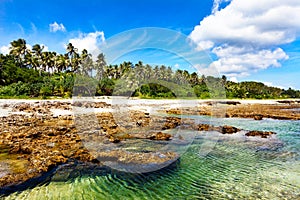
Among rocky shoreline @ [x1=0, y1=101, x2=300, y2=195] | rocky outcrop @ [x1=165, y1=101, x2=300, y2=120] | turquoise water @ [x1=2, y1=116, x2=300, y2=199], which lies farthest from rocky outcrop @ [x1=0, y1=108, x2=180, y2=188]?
rocky outcrop @ [x1=165, y1=101, x2=300, y2=120]

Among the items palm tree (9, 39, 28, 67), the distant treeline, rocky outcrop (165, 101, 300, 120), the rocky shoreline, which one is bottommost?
the rocky shoreline

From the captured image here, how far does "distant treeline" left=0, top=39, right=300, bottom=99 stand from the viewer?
44228mm

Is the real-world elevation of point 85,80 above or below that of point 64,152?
above

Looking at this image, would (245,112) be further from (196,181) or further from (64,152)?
(64,152)

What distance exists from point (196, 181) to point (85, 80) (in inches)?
1637

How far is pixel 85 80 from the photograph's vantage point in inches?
1908

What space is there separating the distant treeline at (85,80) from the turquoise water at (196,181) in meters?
16.5

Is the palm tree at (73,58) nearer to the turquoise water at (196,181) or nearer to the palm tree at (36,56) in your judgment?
the palm tree at (36,56)

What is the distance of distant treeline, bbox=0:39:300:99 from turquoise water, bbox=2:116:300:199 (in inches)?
650

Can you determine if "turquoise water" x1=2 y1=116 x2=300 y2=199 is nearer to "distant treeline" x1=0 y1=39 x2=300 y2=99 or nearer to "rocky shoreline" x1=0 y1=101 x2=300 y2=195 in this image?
"rocky shoreline" x1=0 y1=101 x2=300 y2=195

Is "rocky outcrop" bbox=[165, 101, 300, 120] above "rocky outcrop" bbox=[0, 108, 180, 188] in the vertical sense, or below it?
above

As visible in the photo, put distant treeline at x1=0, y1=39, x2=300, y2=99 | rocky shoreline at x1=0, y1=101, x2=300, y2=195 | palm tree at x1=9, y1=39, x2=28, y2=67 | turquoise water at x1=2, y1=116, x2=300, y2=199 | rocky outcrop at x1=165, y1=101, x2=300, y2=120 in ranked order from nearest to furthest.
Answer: turquoise water at x1=2, y1=116, x2=300, y2=199
rocky shoreline at x1=0, y1=101, x2=300, y2=195
rocky outcrop at x1=165, y1=101, x2=300, y2=120
distant treeline at x1=0, y1=39, x2=300, y2=99
palm tree at x1=9, y1=39, x2=28, y2=67

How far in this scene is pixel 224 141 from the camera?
18688mm

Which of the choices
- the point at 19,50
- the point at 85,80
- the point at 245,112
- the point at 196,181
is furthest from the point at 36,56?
the point at 196,181
